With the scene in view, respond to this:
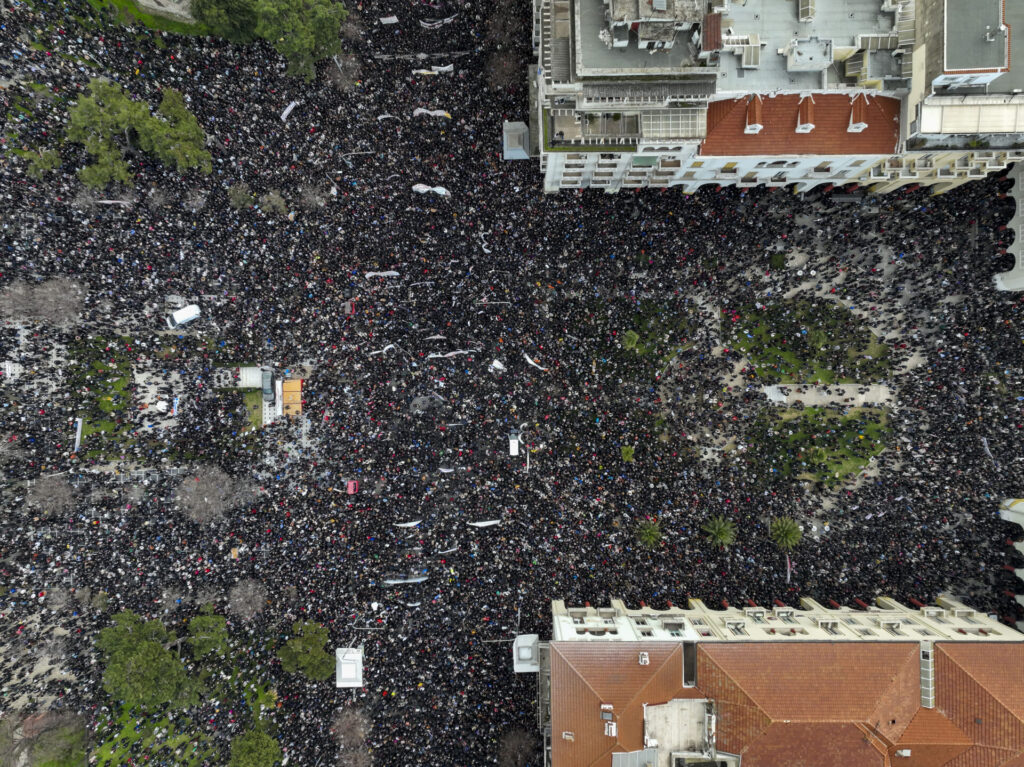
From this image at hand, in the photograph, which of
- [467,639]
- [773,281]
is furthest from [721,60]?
[467,639]

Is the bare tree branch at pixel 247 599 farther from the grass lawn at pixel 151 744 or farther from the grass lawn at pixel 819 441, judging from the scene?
the grass lawn at pixel 819 441

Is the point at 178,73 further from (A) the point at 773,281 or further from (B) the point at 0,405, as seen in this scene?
(A) the point at 773,281

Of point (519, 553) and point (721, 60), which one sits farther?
point (519, 553)

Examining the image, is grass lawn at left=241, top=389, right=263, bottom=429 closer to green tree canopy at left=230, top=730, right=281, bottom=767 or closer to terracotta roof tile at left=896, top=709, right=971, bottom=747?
green tree canopy at left=230, top=730, right=281, bottom=767

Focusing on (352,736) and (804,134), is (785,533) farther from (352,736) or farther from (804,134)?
(352,736)

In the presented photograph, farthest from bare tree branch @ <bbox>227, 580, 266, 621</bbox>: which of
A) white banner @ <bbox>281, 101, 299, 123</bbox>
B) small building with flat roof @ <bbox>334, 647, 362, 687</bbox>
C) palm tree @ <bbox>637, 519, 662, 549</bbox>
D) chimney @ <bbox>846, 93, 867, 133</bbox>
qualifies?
chimney @ <bbox>846, 93, 867, 133</bbox>

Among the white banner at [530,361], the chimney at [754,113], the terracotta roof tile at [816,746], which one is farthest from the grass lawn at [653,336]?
the terracotta roof tile at [816,746]
